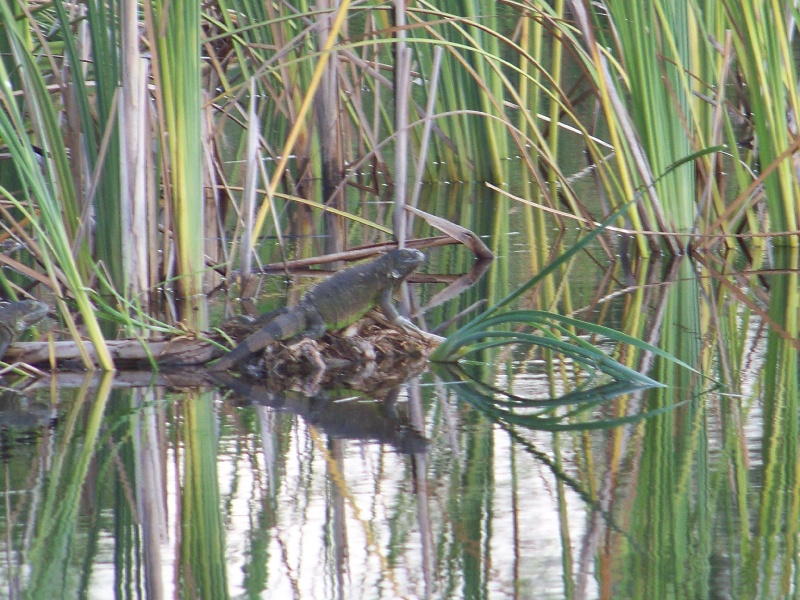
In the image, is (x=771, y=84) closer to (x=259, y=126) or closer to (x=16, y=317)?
(x=259, y=126)

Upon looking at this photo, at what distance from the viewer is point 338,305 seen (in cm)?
318

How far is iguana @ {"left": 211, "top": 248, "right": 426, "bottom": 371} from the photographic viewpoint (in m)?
Result: 2.96

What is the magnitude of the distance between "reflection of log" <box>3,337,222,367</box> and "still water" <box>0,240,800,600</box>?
9 cm

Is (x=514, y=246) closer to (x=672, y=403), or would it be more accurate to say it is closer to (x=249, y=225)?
(x=249, y=225)

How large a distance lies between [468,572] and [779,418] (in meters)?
0.92

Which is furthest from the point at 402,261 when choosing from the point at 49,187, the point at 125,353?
the point at 49,187

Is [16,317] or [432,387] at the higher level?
[16,317]

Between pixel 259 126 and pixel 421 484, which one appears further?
pixel 259 126

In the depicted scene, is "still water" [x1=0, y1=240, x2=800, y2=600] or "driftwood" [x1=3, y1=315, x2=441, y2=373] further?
"driftwood" [x1=3, y1=315, x2=441, y2=373]

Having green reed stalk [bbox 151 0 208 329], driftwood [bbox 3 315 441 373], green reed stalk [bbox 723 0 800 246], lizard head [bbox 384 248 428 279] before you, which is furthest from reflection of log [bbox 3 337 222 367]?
green reed stalk [bbox 723 0 800 246]

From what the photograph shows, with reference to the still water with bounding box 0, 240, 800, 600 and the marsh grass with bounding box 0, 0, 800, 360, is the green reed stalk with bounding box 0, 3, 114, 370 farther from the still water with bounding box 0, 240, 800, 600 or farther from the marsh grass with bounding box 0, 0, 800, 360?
the still water with bounding box 0, 240, 800, 600

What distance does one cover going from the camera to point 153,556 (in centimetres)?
174

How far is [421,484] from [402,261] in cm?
148

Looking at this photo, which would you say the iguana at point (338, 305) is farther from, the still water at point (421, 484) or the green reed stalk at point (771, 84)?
the green reed stalk at point (771, 84)
